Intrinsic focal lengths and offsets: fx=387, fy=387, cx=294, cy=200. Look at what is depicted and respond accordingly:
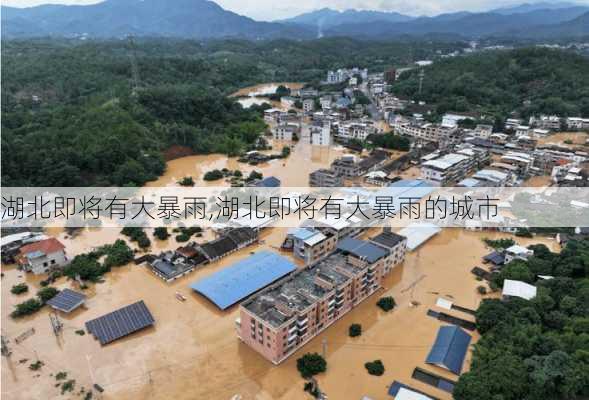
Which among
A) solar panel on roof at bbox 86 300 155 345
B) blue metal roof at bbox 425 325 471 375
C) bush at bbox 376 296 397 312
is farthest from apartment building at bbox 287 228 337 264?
solar panel on roof at bbox 86 300 155 345

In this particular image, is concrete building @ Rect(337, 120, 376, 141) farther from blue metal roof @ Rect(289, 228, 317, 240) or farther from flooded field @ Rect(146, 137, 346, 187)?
blue metal roof @ Rect(289, 228, 317, 240)

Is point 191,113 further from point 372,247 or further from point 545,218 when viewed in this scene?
point 545,218

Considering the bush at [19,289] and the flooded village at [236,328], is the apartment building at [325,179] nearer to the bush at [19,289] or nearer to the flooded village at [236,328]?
the flooded village at [236,328]

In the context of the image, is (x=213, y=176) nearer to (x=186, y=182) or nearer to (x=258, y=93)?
(x=186, y=182)

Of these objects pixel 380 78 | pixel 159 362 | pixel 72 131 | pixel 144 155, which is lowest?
pixel 159 362

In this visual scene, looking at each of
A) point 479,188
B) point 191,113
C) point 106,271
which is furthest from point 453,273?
point 191,113

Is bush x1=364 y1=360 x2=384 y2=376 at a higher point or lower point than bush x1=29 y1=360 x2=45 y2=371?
lower

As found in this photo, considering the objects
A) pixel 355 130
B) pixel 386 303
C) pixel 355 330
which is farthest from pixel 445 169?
pixel 355 330
